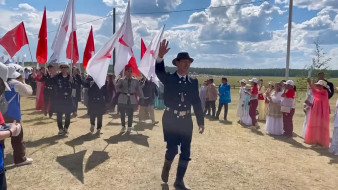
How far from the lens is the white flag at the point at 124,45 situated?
8.81m

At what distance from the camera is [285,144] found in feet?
29.9

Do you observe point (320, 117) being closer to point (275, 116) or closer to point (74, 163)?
point (275, 116)

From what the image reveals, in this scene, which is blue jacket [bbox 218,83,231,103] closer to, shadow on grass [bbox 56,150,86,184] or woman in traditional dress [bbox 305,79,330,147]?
woman in traditional dress [bbox 305,79,330,147]

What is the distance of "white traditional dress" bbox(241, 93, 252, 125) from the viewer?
1245 cm

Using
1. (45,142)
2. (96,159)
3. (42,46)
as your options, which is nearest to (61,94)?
(45,142)

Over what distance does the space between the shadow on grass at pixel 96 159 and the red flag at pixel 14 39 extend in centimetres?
498

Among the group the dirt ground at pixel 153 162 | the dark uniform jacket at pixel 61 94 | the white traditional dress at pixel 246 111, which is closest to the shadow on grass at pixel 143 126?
the dirt ground at pixel 153 162

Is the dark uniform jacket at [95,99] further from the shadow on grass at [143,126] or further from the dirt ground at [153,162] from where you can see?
the shadow on grass at [143,126]

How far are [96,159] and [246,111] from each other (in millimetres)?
7758

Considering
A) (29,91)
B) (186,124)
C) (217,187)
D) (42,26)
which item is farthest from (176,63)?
(42,26)

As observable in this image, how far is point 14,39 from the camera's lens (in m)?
9.65

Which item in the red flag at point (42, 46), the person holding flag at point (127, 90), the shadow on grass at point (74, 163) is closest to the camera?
the shadow on grass at point (74, 163)

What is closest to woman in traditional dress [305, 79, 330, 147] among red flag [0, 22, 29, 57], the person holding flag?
the person holding flag

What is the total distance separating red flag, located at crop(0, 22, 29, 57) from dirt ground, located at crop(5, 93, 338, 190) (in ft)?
8.82
